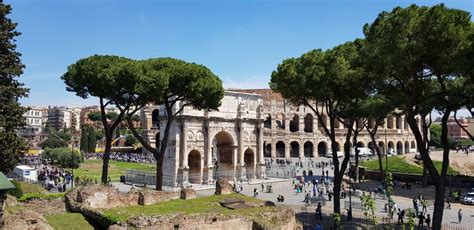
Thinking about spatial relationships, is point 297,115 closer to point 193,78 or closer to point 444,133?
point 193,78

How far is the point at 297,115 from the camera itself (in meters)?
64.2

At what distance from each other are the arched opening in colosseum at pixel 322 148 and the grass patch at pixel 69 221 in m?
52.4

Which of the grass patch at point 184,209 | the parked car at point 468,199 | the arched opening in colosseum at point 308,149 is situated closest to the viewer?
the grass patch at point 184,209

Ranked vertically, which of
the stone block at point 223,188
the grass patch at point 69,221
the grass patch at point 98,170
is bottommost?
the grass patch at point 69,221

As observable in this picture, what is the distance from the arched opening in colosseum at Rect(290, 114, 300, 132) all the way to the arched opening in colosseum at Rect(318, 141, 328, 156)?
439 centimetres

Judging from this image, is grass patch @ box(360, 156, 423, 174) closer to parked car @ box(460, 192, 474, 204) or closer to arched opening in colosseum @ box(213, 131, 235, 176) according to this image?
parked car @ box(460, 192, 474, 204)

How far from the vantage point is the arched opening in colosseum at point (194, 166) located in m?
33.5

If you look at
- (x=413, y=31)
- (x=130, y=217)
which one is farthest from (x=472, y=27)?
(x=130, y=217)

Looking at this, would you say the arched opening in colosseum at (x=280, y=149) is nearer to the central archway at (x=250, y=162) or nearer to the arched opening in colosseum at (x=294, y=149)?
the arched opening in colosseum at (x=294, y=149)

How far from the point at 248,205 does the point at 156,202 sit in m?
4.04

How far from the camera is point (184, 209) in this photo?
56.5 feet

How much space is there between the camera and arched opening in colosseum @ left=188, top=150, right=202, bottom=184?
33.5m

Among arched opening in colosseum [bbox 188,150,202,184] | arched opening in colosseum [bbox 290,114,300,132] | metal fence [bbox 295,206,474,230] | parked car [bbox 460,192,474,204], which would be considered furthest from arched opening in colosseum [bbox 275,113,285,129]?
metal fence [bbox 295,206,474,230]

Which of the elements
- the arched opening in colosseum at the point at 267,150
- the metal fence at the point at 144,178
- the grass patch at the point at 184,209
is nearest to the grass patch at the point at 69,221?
the grass patch at the point at 184,209
